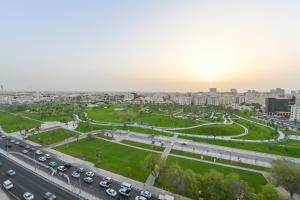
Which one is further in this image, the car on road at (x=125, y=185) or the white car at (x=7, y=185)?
the car on road at (x=125, y=185)

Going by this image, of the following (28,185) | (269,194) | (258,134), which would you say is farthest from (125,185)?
(258,134)

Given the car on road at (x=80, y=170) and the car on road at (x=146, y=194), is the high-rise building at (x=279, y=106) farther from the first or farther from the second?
the car on road at (x=80, y=170)

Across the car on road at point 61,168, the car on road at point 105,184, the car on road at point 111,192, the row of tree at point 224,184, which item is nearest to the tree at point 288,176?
the row of tree at point 224,184

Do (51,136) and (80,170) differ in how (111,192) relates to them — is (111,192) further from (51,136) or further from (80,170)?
(51,136)

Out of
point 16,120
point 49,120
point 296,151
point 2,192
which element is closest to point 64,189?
point 2,192

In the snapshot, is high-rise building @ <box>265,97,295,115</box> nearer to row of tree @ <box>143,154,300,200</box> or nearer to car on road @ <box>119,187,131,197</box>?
row of tree @ <box>143,154,300,200</box>
